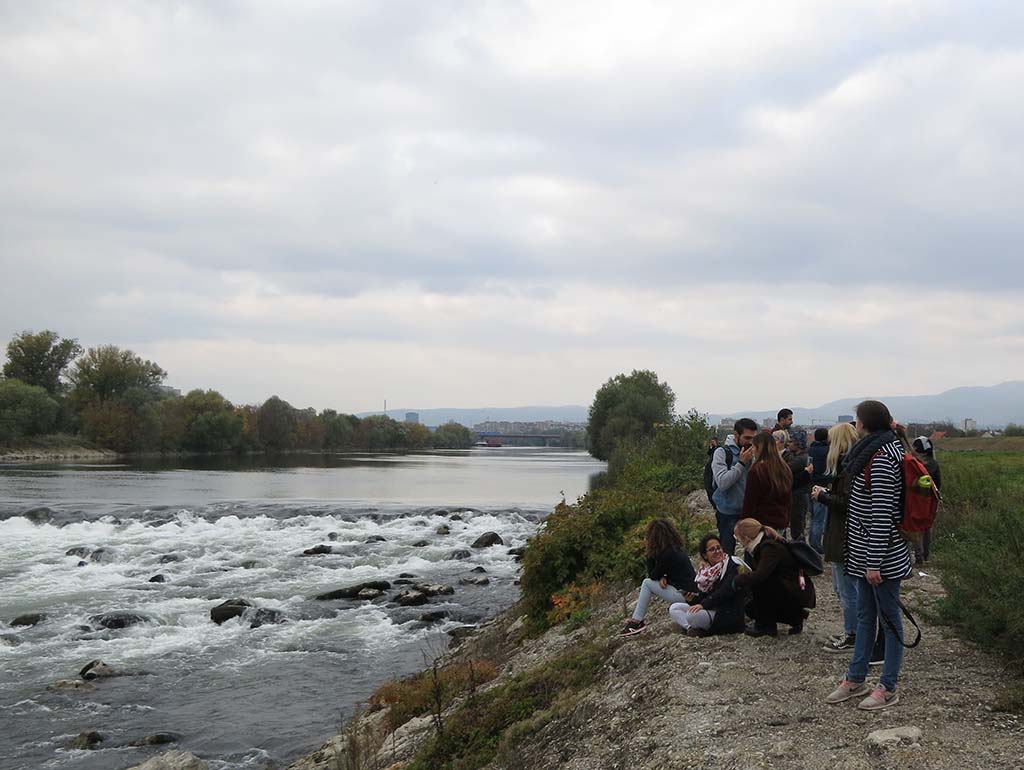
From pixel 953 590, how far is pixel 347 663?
10.6 metres

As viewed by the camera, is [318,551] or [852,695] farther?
[318,551]

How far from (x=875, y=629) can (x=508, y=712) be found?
3.60 meters

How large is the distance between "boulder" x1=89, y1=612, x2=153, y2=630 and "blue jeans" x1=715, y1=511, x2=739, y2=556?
12621 mm

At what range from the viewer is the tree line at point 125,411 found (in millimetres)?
77312

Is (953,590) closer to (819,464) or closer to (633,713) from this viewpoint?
(633,713)

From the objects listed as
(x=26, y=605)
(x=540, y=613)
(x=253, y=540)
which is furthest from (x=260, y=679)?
(x=253, y=540)

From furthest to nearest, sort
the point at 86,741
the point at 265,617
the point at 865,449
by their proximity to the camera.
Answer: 1. the point at 265,617
2. the point at 86,741
3. the point at 865,449

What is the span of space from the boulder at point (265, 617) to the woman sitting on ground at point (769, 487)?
1201 centimetres

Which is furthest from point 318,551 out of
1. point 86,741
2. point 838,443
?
point 838,443

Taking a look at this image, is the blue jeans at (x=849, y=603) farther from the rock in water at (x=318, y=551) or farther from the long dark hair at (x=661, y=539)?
the rock in water at (x=318, y=551)

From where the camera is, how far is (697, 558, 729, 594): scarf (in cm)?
797

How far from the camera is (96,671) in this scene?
13695 mm

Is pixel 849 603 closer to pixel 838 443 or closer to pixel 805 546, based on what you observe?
pixel 805 546

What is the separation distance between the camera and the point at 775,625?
777cm
